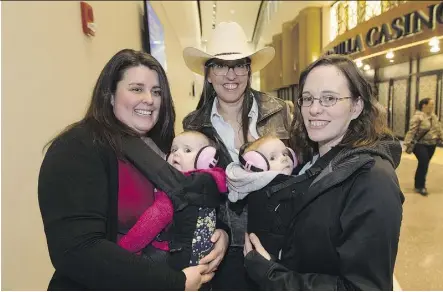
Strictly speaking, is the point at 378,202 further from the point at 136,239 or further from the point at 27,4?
the point at 27,4

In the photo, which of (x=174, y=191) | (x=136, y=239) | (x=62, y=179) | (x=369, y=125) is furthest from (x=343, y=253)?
(x=62, y=179)

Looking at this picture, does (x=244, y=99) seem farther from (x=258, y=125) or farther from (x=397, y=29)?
(x=397, y=29)

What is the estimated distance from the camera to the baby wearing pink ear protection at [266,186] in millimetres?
1132

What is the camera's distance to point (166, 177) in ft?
3.53

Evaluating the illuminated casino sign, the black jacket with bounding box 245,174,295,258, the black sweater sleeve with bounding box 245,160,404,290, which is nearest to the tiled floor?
the black sweater sleeve with bounding box 245,160,404,290

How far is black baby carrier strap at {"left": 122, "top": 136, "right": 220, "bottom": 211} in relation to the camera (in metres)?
1.07

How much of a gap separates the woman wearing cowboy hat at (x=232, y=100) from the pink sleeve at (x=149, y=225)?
55 cm

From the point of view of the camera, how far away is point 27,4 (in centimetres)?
158

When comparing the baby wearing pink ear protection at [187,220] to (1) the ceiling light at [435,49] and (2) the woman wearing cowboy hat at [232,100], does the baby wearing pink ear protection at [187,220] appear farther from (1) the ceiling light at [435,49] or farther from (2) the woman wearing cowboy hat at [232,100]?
(1) the ceiling light at [435,49]

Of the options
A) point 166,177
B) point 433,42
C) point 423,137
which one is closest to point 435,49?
point 433,42

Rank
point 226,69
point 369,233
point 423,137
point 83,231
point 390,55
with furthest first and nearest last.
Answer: point 226,69 → point 390,55 → point 423,137 → point 83,231 → point 369,233

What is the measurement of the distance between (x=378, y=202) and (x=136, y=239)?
29.8 inches

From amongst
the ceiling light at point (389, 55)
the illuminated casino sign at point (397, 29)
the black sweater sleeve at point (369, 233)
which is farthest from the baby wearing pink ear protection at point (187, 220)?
the illuminated casino sign at point (397, 29)

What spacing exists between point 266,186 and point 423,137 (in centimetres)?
61
